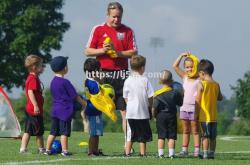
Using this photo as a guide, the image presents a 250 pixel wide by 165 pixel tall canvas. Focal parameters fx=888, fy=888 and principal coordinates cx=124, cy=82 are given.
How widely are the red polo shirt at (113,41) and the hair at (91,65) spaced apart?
0.49m

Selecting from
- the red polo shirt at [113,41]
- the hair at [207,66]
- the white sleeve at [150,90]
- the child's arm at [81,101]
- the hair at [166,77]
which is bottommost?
the child's arm at [81,101]

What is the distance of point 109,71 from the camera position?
14.3 m

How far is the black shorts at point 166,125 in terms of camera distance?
526 inches

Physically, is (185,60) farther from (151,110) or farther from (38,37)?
(38,37)

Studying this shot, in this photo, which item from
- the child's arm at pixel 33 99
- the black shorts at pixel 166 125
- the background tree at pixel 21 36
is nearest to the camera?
the black shorts at pixel 166 125

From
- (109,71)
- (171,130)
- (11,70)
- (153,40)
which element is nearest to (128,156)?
(171,130)

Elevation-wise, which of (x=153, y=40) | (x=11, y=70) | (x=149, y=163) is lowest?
(x=149, y=163)

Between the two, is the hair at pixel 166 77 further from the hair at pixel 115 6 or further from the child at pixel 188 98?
the hair at pixel 115 6

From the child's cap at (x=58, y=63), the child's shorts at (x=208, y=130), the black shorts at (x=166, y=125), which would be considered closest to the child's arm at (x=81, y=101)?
the child's cap at (x=58, y=63)

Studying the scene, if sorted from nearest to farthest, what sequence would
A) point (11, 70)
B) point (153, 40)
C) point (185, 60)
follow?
point (185, 60)
point (11, 70)
point (153, 40)

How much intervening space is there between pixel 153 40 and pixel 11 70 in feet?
138

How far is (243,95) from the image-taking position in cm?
6919

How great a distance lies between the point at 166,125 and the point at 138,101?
21.9 inches

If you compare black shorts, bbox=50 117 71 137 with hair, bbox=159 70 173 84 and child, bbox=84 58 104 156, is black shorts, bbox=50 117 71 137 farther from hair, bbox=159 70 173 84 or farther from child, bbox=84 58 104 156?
hair, bbox=159 70 173 84
